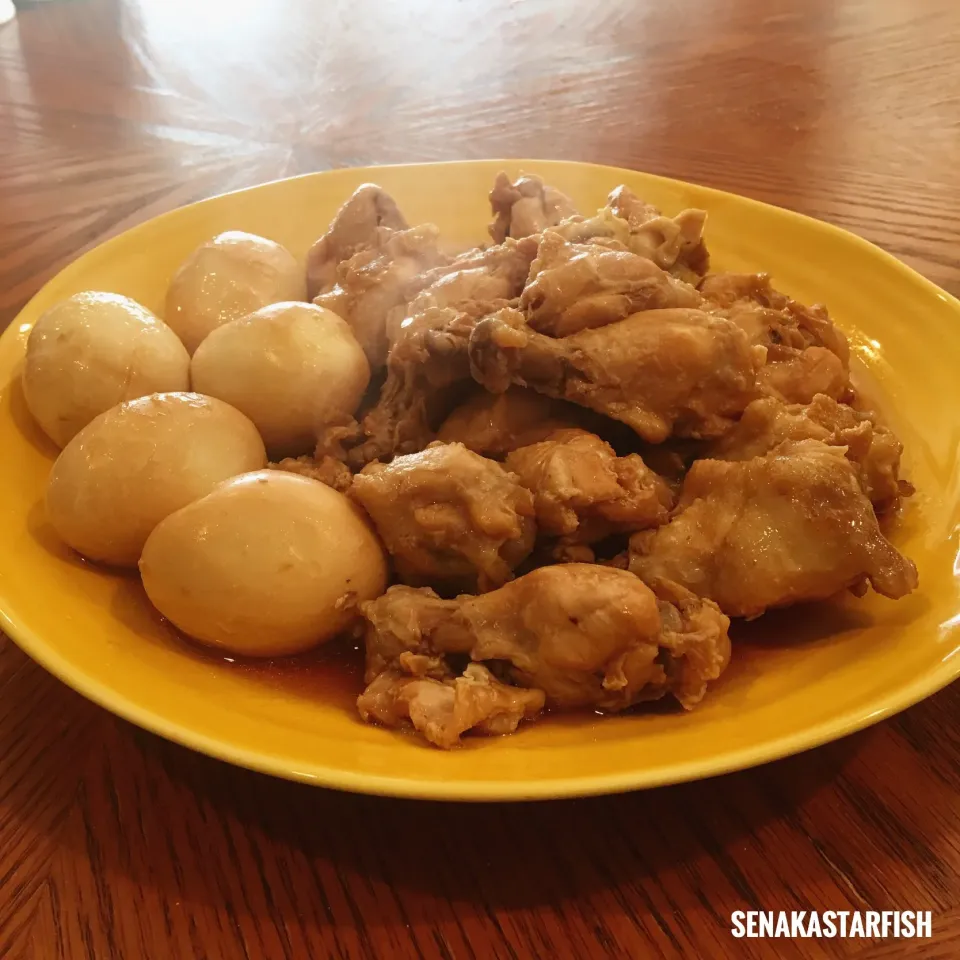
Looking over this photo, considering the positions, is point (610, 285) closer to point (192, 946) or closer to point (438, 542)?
point (438, 542)

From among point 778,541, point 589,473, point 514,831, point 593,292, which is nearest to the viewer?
point 514,831

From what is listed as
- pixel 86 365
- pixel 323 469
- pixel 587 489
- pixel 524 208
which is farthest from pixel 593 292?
pixel 86 365

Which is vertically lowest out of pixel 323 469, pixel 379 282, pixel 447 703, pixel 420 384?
pixel 447 703

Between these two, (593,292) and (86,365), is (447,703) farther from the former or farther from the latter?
(86,365)

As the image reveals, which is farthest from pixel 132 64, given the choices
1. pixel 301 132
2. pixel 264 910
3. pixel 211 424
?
pixel 264 910

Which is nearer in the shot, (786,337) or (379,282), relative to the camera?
(786,337)

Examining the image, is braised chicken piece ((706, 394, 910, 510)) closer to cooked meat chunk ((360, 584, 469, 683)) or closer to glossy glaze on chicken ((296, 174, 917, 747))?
glossy glaze on chicken ((296, 174, 917, 747))

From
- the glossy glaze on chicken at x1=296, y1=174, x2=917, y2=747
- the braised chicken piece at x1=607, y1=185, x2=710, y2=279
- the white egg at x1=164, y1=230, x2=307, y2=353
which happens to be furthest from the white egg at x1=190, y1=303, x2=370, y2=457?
the braised chicken piece at x1=607, y1=185, x2=710, y2=279
